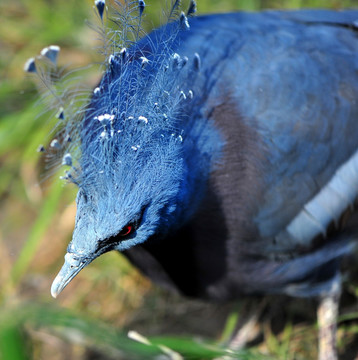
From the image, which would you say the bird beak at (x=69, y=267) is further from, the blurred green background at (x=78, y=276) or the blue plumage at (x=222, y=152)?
the blurred green background at (x=78, y=276)

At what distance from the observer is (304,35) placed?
2.61 metres

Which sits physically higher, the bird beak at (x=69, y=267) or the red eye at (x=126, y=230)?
the red eye at (x=126, y=230)

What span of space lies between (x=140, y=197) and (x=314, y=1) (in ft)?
7.64

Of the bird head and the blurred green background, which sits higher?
the bird head

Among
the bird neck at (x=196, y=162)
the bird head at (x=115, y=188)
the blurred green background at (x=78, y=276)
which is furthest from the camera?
the blurred green background at (x=78, y=276)

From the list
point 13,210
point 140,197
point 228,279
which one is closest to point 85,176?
point 140,197

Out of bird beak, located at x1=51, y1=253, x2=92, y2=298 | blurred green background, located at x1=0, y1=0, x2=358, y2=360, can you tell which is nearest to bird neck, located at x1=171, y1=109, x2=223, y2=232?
bird beak, located at x1=51, y1=253, x2=92, y2=298

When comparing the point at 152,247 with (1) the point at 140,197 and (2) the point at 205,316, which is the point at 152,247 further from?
(2) the point at 205,316

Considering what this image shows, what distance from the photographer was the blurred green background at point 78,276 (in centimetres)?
310

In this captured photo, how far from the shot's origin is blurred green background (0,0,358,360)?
10.2 feet

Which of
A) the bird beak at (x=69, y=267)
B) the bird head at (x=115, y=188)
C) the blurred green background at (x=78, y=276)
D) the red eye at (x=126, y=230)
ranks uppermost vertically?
the bird head at (x=115, y=188)

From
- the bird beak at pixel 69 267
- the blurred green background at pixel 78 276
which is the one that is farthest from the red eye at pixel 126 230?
the blurred green background at pixel 78 276

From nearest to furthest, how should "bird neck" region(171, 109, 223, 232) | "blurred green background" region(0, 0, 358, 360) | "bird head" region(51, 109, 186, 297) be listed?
"bird head" region(51, 109, 186, 297) < "bird neck" region(171, 109, 223, 232) < "blurred green background" region(0, 0, 358, 360)

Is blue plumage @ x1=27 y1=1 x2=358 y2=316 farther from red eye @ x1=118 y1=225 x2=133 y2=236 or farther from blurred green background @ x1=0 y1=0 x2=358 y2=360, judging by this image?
blurred green background @ x1=0 y1=0 x2=358 y2=360
